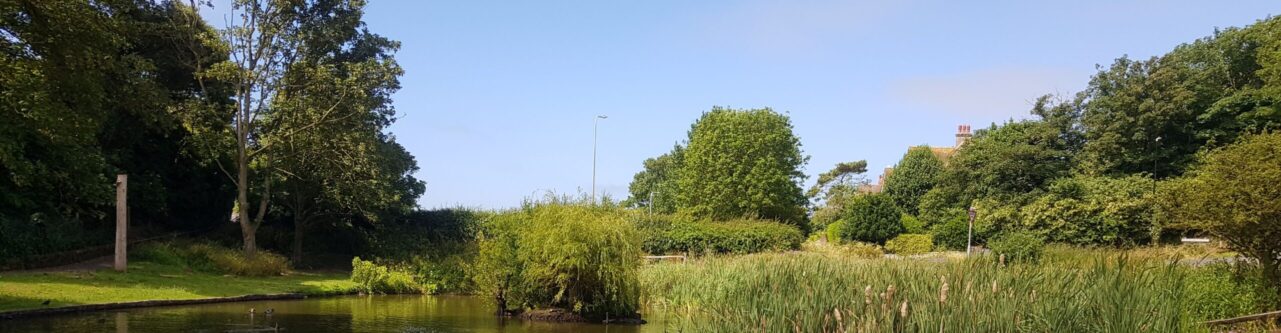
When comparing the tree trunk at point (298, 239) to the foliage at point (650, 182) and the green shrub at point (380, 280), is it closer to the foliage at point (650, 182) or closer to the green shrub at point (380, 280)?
the green shrub at point (380, 280)

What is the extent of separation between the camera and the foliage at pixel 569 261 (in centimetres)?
1741

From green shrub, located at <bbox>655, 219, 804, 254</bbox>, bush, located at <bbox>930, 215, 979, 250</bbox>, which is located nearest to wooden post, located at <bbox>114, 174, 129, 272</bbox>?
green shrub, located at <bbox>655, 219, 804, 254</bbox>

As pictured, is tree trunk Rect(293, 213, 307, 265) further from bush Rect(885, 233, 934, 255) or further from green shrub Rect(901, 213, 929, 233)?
green shrub Rect(901, 213, 929, 233)

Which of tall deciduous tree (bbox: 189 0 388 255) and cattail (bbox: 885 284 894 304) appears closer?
cattail (bbox: 885 284 894 304)

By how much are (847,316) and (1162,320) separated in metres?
3.51

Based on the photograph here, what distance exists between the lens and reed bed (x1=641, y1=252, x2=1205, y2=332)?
8.48 m

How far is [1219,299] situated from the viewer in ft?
43.6

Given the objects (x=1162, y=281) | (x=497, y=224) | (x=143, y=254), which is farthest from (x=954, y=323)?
(x=143, y=254)

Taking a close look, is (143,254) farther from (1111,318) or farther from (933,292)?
(1111,318)

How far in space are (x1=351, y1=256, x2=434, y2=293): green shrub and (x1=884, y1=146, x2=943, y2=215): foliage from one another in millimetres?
34941

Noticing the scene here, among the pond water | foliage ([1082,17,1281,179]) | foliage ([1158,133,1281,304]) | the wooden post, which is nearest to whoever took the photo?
foliage ([1158,133,1281,304])

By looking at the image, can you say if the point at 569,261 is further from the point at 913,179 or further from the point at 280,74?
the point at 913,179

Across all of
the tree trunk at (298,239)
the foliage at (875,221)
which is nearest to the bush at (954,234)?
the foliage at (875,221)

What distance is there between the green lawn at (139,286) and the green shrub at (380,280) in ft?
1.30
